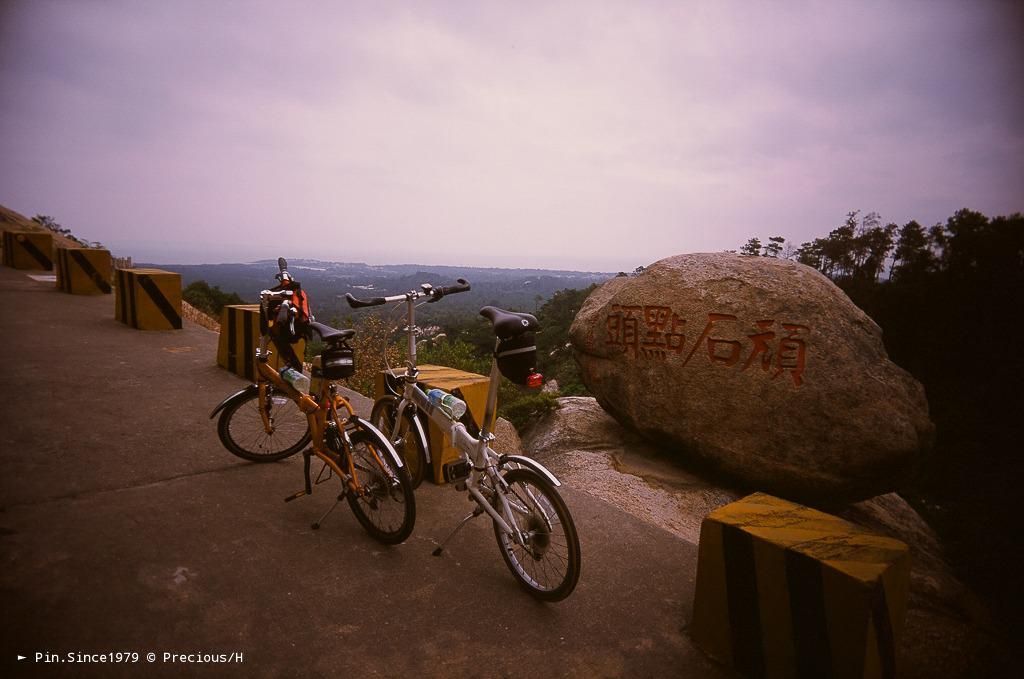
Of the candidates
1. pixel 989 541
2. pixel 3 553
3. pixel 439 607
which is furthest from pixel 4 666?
pixel 989 541

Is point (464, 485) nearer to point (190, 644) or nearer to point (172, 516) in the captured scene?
point (190, 644)

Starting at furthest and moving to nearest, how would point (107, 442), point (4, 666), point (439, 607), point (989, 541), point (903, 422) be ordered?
point (989, 541), point (903, 422), point (107, 442), point (439, 607), point (4, 666)

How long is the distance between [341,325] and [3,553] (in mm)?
6380

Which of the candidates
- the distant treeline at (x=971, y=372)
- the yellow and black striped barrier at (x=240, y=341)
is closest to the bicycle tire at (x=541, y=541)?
the yellow and black striped barrier at (x=240, y=341)

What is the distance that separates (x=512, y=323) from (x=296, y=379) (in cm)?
173

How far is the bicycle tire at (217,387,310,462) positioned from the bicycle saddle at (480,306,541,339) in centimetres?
207

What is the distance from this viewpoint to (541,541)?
8.27 ft

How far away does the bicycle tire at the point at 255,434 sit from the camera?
12.0 ft

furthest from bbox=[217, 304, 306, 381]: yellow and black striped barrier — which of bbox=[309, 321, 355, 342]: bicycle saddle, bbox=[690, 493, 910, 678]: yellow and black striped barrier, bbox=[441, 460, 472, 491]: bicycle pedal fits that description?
bbox=[690, 493, 910, 678]: yellow and black striped barrier

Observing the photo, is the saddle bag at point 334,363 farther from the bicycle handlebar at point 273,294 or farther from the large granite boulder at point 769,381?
the large granite boulder at point 769,381

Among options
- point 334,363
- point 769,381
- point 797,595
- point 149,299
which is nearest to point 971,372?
point 769,381

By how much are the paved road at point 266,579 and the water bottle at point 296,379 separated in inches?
31.2

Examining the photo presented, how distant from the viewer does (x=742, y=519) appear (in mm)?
2285

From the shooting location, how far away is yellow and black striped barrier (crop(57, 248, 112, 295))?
977 centimetres
